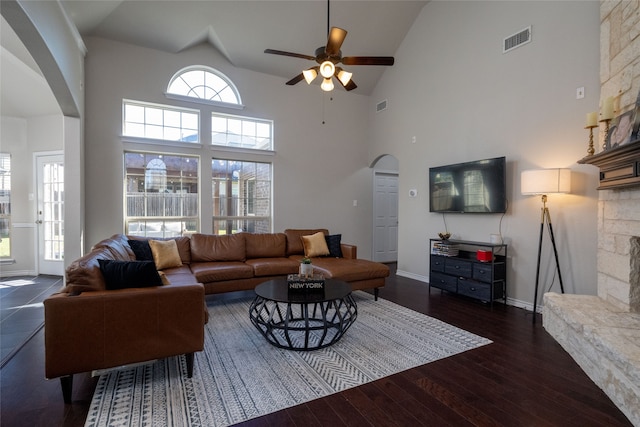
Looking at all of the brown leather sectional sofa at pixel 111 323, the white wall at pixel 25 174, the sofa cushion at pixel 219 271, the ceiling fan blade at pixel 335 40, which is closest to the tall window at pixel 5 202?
the white wall at pixel 25 174

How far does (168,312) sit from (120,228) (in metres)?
3.20

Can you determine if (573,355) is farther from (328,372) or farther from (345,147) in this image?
(345,147)

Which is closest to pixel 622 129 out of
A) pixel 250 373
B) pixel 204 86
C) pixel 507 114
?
pixel 507 114

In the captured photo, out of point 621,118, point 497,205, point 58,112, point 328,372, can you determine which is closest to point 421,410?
point 328,372

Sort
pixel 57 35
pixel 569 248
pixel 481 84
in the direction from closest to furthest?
pixel 57 35 < pixel 569 248 < pixel 481 84

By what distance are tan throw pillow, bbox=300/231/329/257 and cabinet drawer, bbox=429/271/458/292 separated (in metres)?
1.65

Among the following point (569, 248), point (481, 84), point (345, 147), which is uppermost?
point (481, 84)

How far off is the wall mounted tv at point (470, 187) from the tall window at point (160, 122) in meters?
4.04

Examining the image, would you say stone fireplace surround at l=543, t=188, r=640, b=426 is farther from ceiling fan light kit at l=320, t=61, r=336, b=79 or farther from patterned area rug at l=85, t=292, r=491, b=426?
ceiling fan light kit at l=320, t=61, r=336, b=79

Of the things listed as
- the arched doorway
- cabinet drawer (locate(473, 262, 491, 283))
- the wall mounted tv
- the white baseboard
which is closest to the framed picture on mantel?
the wall mounted tv

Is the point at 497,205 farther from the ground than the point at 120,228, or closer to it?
farther from the ground

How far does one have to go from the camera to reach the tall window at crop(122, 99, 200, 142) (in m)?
4.80

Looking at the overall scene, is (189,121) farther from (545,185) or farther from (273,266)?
(545,185)

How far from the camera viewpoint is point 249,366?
239 centimetres
